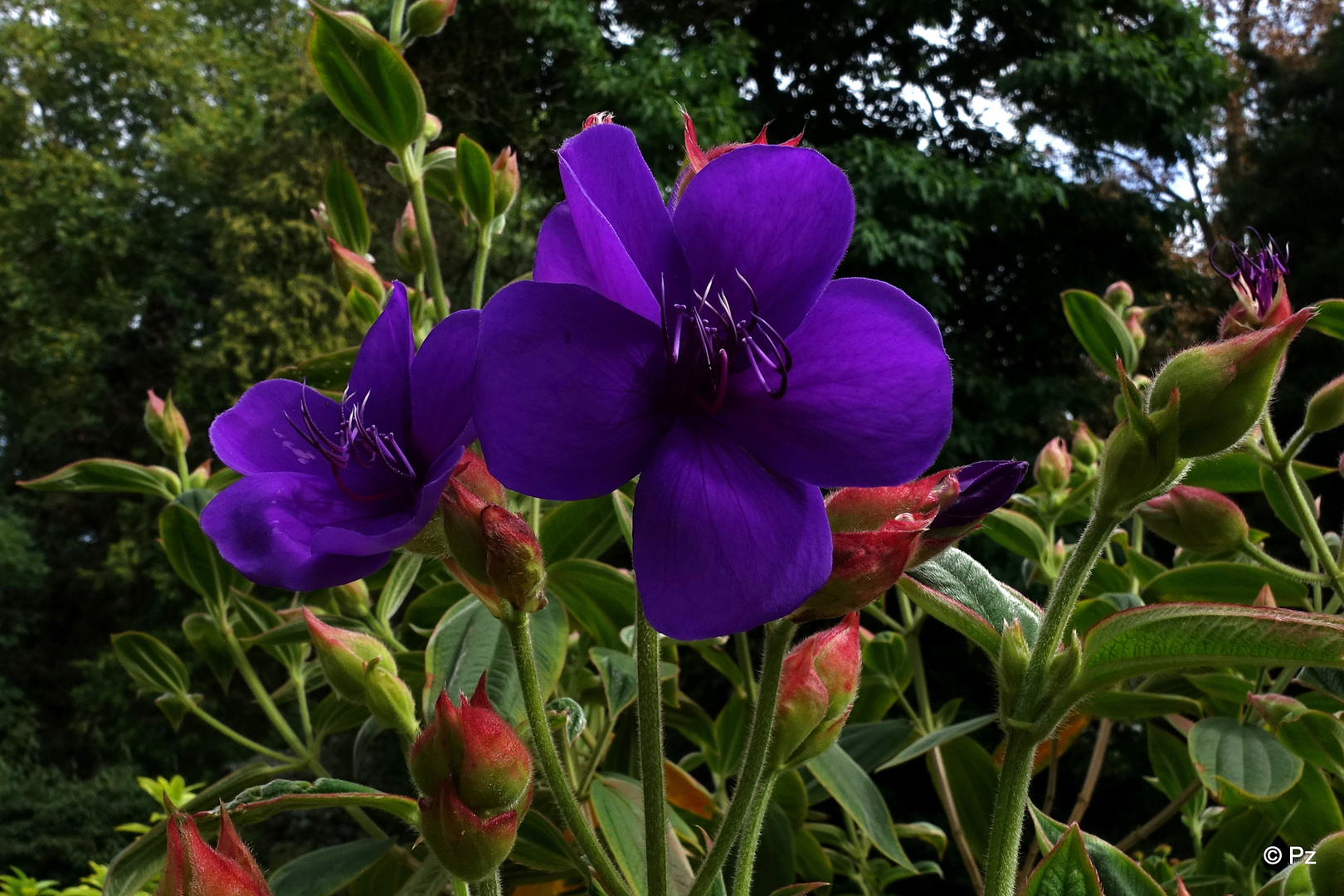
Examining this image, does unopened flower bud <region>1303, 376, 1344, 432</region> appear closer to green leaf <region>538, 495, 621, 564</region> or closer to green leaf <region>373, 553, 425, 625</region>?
green leaf <region>538, 495, 621, 564</region>

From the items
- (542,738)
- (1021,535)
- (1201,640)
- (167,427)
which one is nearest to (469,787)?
(542,738)

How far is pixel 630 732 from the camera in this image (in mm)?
874

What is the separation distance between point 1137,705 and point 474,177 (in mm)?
652

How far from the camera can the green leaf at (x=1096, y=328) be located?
87 cm

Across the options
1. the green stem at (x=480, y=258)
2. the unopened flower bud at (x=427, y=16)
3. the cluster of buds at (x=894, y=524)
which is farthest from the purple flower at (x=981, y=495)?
the unopened flower bud at (x=427, y=16)

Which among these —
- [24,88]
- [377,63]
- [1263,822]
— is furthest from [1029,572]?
[24,88]

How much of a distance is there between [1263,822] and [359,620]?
0.73 m

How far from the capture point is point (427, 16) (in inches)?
31.4

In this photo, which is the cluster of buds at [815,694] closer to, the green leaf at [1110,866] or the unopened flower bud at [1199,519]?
the green leaf at [1110,866]

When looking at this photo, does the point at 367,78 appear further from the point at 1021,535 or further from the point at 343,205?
the point at 1021,535

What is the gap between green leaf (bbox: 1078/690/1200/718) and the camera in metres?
0.65

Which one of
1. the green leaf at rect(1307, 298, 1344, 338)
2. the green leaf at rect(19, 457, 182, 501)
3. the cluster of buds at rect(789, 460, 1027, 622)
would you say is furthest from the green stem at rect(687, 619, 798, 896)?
the green leaf at rect(19, 457, 182, 501)

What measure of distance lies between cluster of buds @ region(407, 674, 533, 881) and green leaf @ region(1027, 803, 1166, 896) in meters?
0.22

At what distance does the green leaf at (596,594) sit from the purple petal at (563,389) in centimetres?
44
